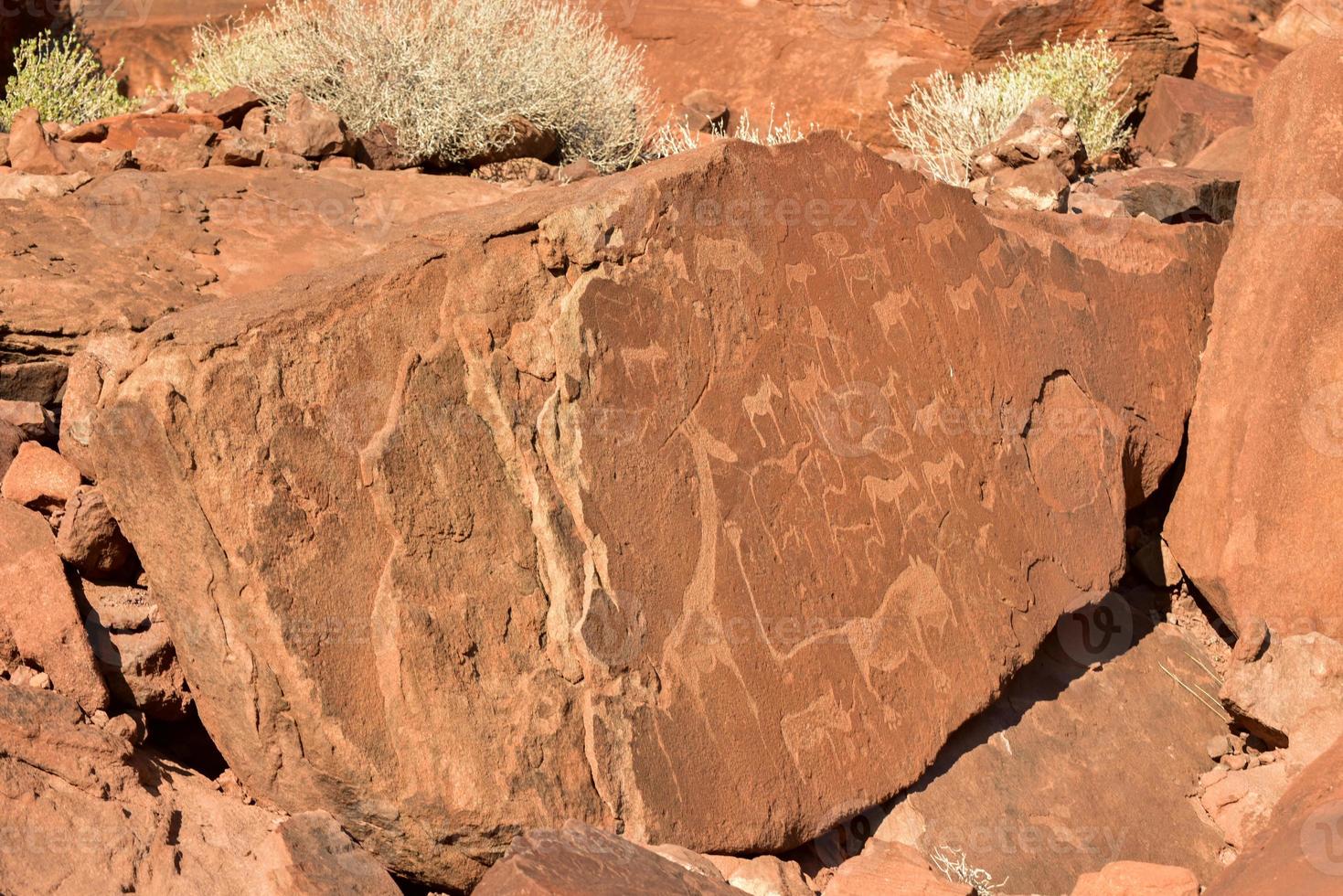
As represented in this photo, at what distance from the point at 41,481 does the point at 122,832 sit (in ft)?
3.23

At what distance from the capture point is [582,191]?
322 centimetres

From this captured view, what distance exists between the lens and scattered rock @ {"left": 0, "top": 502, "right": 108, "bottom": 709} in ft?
9.02

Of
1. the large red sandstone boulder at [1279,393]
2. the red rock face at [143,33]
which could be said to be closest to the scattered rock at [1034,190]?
the large red sandstone boulder at [1279,393]

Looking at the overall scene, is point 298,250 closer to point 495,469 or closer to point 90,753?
point 495,469

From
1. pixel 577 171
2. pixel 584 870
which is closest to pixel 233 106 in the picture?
pixel 577 171

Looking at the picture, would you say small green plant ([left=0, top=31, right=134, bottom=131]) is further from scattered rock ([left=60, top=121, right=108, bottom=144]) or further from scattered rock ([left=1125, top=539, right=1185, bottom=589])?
scattered rock ([left=1125, top=539, right=1185, bottom=589])

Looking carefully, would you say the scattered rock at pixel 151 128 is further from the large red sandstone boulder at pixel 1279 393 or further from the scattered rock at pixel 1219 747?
the scattered rock at pixel 1219 747

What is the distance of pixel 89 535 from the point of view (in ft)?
9.63

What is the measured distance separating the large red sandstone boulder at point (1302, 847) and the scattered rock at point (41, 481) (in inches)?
101

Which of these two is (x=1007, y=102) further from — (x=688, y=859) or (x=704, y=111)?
(x=688, y=859)

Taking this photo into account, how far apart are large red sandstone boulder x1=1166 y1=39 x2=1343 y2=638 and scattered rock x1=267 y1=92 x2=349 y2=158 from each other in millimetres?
3368

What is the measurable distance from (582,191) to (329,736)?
1.39m

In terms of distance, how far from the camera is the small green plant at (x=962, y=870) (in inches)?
128

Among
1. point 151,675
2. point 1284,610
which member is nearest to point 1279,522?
point 1284,610
